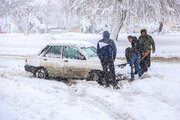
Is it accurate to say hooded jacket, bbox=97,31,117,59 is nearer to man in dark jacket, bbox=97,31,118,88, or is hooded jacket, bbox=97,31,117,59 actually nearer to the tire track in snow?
man in dark jacket, bbox=97,31,118,88

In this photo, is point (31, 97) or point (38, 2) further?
point (38, 2)

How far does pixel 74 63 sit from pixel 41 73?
4.96 feet

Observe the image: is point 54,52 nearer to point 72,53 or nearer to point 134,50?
point 72,53

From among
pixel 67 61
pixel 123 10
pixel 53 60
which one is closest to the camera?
pixel 67 61

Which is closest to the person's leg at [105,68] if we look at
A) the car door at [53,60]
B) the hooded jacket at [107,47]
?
the hooded jacket at [107,47]

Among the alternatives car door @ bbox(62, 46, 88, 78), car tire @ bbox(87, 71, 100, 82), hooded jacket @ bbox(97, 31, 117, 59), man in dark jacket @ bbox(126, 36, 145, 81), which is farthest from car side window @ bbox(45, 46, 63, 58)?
man in dark jacket @ bbox(126, 36, 145, 81)

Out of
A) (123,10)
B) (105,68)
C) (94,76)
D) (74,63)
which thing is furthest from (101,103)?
(123,10)

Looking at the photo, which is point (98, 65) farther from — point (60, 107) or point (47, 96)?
point (60, 107)

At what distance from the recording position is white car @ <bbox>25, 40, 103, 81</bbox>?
30.1ft

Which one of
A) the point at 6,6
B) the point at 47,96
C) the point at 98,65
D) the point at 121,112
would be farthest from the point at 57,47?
the point at 6,6

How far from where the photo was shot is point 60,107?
619 centimetres

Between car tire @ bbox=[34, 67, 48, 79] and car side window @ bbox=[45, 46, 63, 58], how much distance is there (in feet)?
1.90

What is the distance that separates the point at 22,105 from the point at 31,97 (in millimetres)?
781

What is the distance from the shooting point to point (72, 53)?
9617 mm
